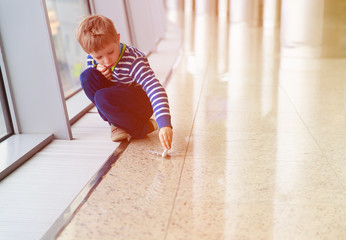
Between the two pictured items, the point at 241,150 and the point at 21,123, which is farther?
the point at 21,123

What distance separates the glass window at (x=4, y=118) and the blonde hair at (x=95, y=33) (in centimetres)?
78

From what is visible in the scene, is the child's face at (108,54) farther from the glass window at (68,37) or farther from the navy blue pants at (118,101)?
the glass window at (68,37)

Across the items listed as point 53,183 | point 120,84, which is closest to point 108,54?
point 120,84

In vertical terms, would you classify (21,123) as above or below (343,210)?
above

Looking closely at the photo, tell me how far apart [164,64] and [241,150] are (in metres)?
2.89

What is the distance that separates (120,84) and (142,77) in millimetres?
202

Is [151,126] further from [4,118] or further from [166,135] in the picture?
[4,118]

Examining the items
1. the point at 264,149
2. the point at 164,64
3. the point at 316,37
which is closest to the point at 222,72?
the point at 164,64

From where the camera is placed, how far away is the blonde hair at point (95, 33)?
6.80 ft

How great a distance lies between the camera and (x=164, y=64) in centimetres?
510

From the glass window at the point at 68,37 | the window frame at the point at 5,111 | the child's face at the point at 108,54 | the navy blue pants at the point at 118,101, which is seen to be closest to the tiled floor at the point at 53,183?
the navy blue pants at the point at 118,101

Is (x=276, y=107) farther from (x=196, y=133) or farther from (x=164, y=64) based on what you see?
(x=164, y=64)

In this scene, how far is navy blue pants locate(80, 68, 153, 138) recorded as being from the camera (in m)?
2.43

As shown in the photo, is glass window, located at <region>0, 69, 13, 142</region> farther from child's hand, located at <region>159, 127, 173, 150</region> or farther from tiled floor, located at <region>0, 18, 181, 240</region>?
child's hand, located at <region>159, 127, 173, 150</region>
